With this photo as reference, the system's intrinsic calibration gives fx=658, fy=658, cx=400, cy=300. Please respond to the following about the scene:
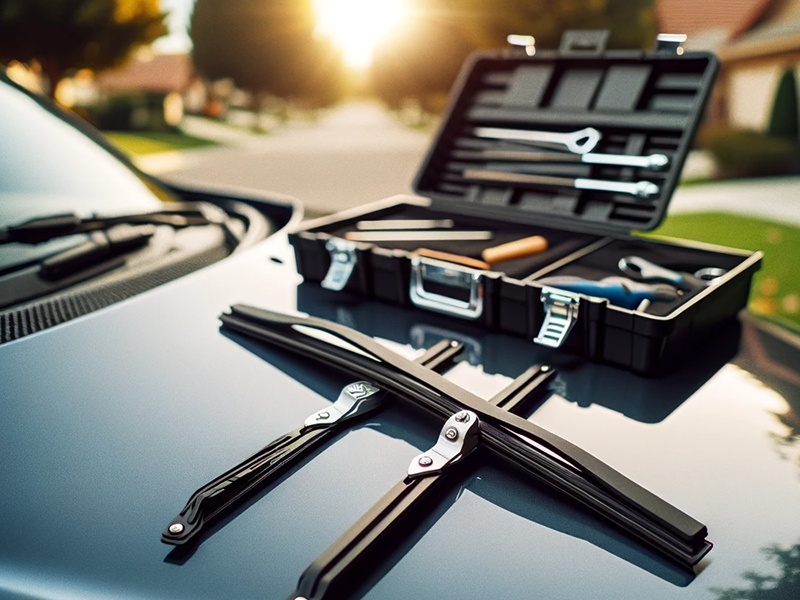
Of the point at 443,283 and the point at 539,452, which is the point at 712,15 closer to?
the point at 443,283

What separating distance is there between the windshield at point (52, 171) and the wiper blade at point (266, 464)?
3.17 feet

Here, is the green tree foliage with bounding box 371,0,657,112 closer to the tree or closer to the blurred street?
the blurred street

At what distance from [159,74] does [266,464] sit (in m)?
40.9

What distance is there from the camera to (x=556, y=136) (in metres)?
2.13

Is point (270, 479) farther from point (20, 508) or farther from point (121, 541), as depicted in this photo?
point (20, 508)

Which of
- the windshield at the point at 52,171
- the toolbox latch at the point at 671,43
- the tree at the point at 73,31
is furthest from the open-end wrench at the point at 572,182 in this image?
the tree at the point at 73,31

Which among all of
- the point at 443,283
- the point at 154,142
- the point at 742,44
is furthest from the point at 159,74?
the point at 443,283

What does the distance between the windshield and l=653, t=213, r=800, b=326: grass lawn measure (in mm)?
3723

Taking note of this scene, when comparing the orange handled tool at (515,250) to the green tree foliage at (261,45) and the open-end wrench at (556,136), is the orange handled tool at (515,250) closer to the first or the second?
the open-end wrench at (556,136)

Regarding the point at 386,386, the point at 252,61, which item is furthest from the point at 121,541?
the point at 252,61

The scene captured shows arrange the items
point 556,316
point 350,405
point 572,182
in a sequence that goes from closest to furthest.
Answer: point 350,405
point 556,316
point 572,182

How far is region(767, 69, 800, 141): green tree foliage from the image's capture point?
1276 centimetres

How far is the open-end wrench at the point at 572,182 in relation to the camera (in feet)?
6.18

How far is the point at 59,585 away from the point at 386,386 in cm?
55
